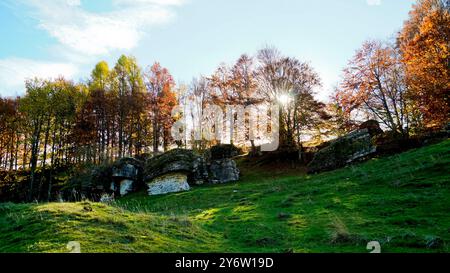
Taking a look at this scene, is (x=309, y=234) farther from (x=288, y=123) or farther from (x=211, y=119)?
(x=211, y=119)

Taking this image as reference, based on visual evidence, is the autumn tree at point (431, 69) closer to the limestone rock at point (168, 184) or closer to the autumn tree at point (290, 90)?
the autumn tree at point (290, 90)

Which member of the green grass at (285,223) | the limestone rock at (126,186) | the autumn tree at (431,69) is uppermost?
the autumn tree at (431,69)

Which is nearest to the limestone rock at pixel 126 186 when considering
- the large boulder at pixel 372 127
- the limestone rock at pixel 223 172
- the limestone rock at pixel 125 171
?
the limestone rock at pixel 125 171

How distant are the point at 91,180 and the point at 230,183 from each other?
17.5m

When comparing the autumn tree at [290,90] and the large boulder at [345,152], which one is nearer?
the large boulder at [345,152]

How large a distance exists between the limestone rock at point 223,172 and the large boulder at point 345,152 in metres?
9.26

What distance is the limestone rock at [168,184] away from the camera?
3406cm

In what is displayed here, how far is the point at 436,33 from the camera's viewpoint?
28.3 metres

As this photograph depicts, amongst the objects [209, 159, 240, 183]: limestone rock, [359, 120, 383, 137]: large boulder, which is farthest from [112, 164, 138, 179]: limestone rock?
[359, 120, 383, 137]: large boulder

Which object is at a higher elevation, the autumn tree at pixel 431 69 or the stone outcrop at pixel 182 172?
the autumn tree at pixel 431 69

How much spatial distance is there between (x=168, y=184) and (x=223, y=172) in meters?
6.81

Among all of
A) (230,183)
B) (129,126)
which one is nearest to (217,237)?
(230,183)

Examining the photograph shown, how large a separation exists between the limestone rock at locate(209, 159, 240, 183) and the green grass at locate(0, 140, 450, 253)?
53.0 ft

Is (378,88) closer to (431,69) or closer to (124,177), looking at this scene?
(431,69)
